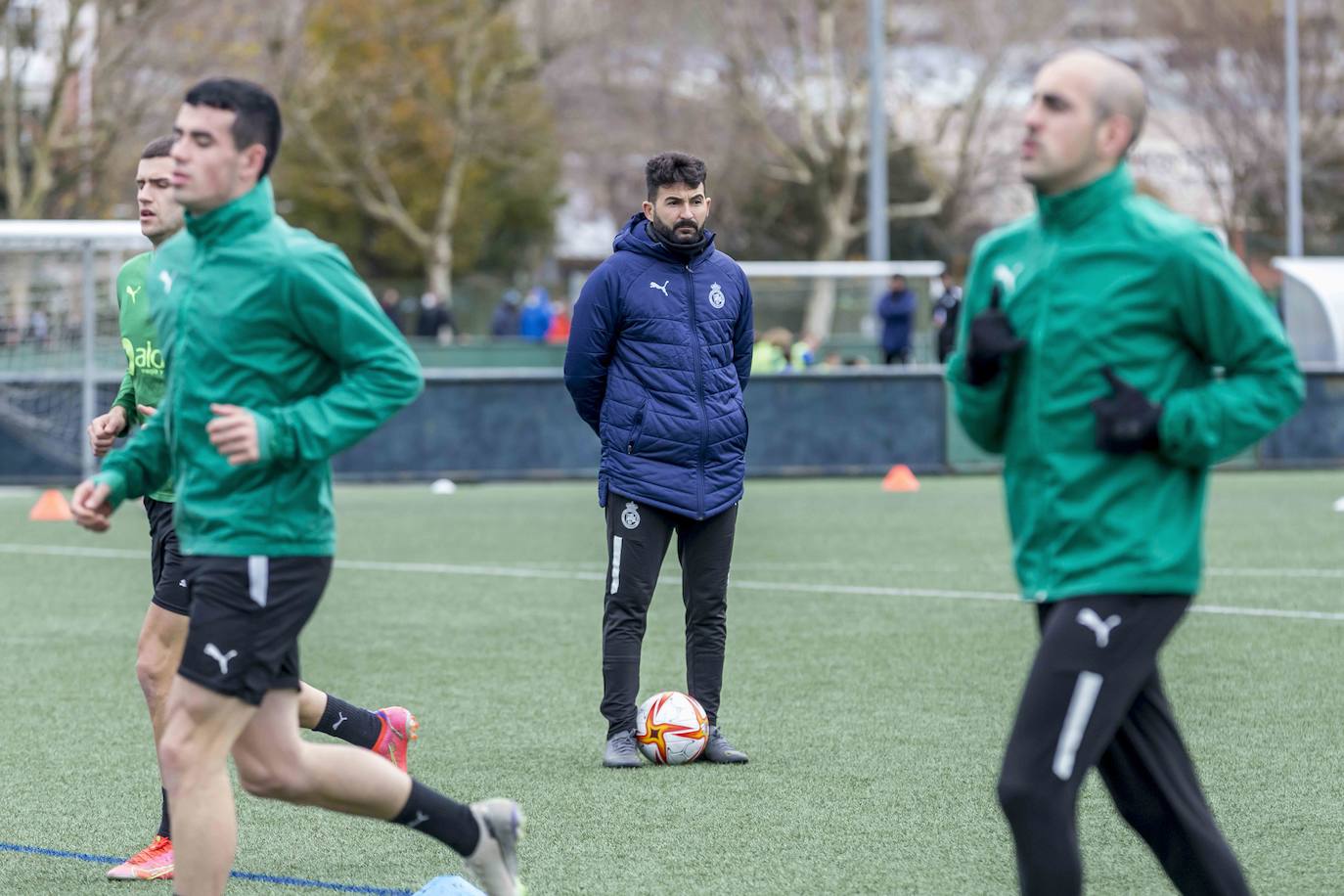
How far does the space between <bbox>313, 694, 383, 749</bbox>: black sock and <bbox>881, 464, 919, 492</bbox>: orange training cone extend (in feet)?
47.0

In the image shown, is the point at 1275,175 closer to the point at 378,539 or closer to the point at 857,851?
the point at 378,539

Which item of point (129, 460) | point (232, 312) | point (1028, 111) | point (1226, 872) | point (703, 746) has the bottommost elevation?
point (703, 746)

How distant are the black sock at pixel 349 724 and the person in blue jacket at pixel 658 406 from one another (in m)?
1.22

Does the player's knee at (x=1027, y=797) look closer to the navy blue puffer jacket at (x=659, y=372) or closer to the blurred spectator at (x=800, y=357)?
the navy blue puffer jacket at (x=659, y=372)

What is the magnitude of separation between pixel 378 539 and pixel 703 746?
9.06 metres

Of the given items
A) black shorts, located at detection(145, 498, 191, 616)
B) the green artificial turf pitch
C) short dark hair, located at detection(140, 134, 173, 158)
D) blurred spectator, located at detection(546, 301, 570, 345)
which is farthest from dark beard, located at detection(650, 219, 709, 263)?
blurred spectator, located at detection(546, 301, 570, 345)

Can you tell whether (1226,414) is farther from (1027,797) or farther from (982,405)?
(1027,797)

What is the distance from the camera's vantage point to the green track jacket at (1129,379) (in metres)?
4.09

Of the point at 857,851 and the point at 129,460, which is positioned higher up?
the point at 129,460

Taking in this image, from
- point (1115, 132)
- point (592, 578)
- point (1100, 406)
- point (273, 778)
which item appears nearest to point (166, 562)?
point (273, 778)

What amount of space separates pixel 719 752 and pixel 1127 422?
12.0 ft

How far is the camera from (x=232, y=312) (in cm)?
455

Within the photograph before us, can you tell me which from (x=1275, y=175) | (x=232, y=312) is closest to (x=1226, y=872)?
(x=232, y=312)

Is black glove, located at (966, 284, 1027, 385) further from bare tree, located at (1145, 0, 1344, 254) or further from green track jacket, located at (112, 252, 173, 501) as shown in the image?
bare tree, located at (1145, 0, 1344, 254)
